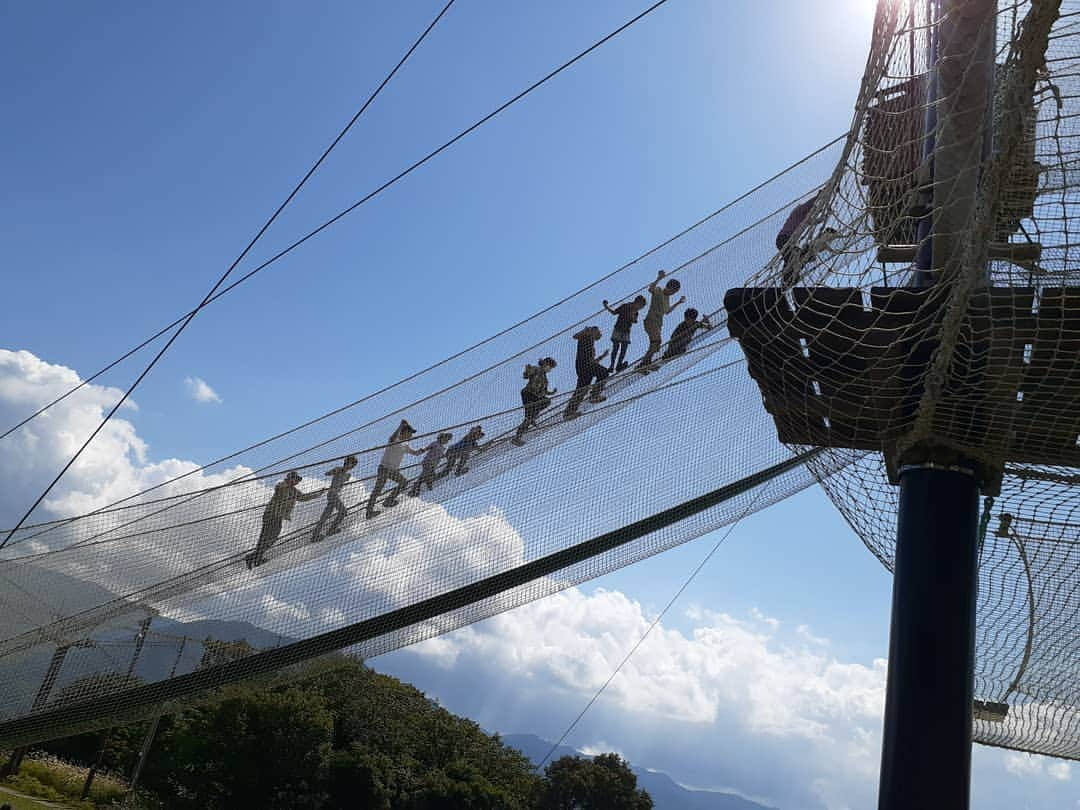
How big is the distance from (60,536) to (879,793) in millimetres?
5032

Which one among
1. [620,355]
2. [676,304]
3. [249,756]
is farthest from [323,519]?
[249,756]

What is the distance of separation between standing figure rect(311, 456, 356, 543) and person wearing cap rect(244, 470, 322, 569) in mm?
96

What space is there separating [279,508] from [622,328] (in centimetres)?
237

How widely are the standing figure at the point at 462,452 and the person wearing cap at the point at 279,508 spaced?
812mm

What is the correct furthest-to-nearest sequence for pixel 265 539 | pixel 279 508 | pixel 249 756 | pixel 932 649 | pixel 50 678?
1. pixel 249 756
2. pixel 279 508
3. pixel 265 539
4. pixel 50 678
5. pixel 932 649

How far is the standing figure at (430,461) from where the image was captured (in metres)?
5.39

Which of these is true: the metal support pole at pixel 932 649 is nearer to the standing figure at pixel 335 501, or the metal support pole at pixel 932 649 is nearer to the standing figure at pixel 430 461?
the standing figure at pixel 430 461

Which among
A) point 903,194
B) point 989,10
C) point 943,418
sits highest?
point 989,10

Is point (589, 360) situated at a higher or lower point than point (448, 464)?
higher

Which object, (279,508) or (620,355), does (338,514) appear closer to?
(279,508)

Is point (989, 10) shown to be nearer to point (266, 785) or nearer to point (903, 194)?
point (903, 194)

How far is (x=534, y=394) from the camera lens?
18.6 feet

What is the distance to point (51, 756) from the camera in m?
26.0

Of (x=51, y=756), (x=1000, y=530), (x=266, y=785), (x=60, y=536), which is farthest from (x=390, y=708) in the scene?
(x=1000, y=530)
